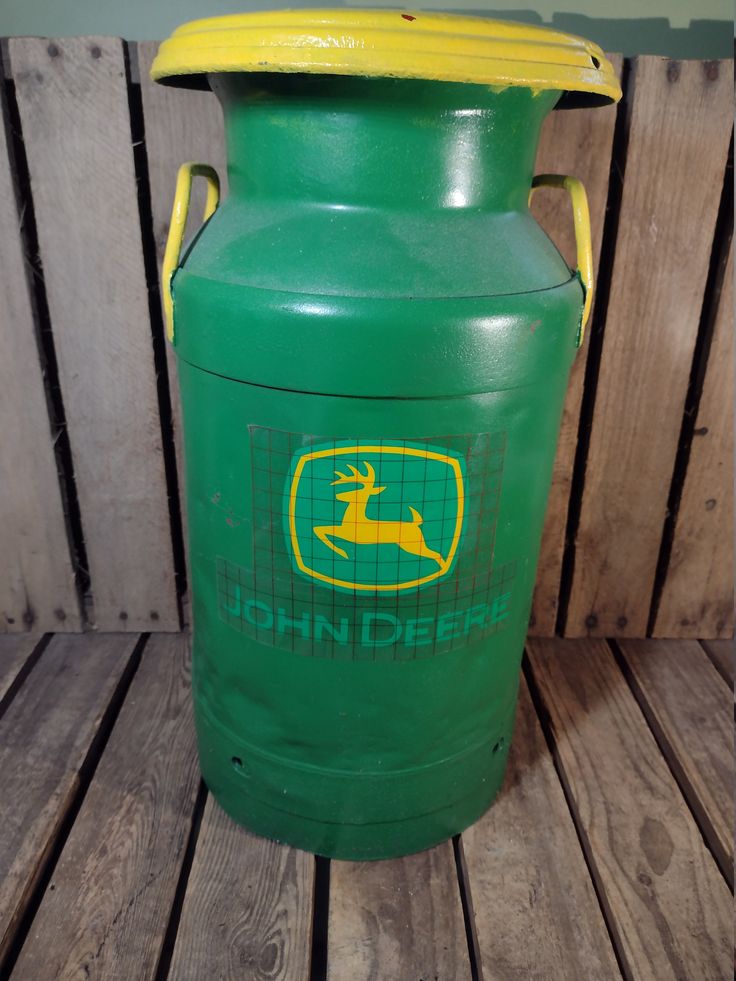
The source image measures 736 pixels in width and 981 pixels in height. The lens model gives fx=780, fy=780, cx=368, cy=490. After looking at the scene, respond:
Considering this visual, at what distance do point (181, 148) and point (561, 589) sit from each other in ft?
3.89

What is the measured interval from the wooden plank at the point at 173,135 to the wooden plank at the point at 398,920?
1138 millimetres

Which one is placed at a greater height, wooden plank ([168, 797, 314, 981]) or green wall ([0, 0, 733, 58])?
green wall ([0, 0, 733, 58])

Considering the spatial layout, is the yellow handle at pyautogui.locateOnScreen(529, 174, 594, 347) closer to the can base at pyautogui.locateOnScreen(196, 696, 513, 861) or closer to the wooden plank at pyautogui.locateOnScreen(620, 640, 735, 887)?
the can base at pyautogui.locateOnScreen(196, 696, 513, 861)

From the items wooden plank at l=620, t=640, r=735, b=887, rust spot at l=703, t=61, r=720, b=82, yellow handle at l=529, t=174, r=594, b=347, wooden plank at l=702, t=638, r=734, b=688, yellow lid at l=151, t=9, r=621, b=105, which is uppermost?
yellow lid at l=151, t=9, r=621, b=105

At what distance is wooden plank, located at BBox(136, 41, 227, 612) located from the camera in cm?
132

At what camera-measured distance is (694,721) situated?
1.54 meters

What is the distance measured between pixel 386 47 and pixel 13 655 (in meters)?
1.40

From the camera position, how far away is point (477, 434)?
3.22 feet

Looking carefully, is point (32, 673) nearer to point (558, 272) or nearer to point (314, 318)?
point (314, 318)

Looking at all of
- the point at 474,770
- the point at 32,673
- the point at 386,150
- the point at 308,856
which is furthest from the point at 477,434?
the point at 32,673

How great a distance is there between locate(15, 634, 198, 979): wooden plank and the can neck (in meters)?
0.98

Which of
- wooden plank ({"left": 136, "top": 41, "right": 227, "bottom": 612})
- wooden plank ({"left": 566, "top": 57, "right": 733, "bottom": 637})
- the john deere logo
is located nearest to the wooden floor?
wooden plank ({"left": 566, "top": 57, "right": 733, "bottom": 637})

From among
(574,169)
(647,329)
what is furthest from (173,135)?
(647,329)

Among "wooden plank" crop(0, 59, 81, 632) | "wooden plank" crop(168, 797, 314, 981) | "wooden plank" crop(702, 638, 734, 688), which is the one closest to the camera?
"wooden plank" crop(168, 797, 314, 981)
